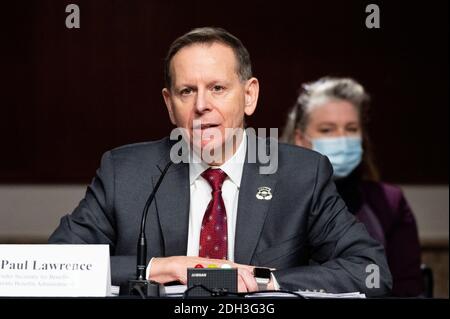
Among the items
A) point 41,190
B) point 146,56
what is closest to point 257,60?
point 146,56

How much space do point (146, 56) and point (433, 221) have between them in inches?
67.6

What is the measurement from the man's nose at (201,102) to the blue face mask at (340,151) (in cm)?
122

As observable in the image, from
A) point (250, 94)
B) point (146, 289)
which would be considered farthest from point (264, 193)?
point (146, 289)

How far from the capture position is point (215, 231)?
2764mm

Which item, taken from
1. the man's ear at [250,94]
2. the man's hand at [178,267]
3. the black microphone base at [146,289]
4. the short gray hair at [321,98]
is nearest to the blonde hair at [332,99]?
the short gray hair at [321,98]

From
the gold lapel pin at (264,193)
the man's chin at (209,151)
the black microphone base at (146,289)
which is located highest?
the man's chin at (209,151)

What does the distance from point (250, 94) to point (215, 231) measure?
1.56 feet

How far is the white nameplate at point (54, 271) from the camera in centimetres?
208

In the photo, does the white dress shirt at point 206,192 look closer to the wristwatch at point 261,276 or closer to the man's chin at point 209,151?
the man's chin at point 209,151

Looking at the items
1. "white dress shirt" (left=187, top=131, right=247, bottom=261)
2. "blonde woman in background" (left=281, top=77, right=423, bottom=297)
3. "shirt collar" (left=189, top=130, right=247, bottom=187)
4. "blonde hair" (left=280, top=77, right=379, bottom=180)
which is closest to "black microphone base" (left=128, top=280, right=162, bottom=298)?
"white dress shirt" (left=187, top=131, right=247, bottom=261)

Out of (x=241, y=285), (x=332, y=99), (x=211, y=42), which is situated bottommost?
(x=241, y=285)

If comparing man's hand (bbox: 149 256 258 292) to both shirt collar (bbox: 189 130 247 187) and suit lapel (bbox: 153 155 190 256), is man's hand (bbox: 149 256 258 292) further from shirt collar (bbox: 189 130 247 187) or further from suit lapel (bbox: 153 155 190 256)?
shirt collar (bbox: 189 130 247 187)

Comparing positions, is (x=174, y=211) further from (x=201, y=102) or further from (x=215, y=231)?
→ (x=201, y=102)

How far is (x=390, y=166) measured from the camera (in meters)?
4.86
